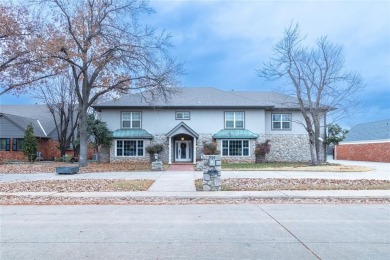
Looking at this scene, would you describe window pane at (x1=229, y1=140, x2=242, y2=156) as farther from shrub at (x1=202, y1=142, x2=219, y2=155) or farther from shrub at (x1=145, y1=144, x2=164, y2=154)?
shrub at (x1=145, y1=144, x2=164, y2=154)

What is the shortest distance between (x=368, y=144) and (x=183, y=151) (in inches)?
922

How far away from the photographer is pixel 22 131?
3966 centimetres

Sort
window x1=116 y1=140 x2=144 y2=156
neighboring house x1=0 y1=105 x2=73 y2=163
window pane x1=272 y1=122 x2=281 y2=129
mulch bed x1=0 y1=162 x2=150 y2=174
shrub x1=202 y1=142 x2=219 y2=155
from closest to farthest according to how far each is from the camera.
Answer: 1. mulch bed x1=0 y1=162 x2=150 y2=174
2. shrub x1=202 y1=142 x2=219 y2=155
3. window x1=116 y1=140 x2=144 y2=156
4. window pane x1=272 y1=122 x2=281 y2=129
5. neighboring house x1=0 y1=105 x2=73 y2=163

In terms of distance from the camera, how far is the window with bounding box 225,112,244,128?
32219 millimetres

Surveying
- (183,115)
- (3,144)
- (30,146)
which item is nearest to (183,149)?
(183,115)

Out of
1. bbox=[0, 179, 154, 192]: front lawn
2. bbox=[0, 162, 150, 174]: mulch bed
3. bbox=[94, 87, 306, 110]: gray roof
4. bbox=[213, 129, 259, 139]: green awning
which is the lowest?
bbox=[0, 162, 150, 174]: mulch bed

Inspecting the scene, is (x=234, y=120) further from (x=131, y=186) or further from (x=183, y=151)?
(x=131, y=186)

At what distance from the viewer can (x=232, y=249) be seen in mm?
5484

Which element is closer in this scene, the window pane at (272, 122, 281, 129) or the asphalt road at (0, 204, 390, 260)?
the asphalt road at (0, 204, 390, 260)

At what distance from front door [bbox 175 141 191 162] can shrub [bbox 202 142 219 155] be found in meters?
2.63

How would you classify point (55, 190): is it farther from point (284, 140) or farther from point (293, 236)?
point (284, 140)

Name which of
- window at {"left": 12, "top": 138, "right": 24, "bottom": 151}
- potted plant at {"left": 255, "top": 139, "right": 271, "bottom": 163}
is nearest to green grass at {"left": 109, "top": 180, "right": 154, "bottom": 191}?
potted plant at {"left": 255, "top": 139, "right": 271, "bottom": 163}

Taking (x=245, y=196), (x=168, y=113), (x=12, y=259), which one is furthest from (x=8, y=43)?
(x=12, y=259)

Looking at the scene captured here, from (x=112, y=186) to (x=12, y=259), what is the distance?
9.21 m
